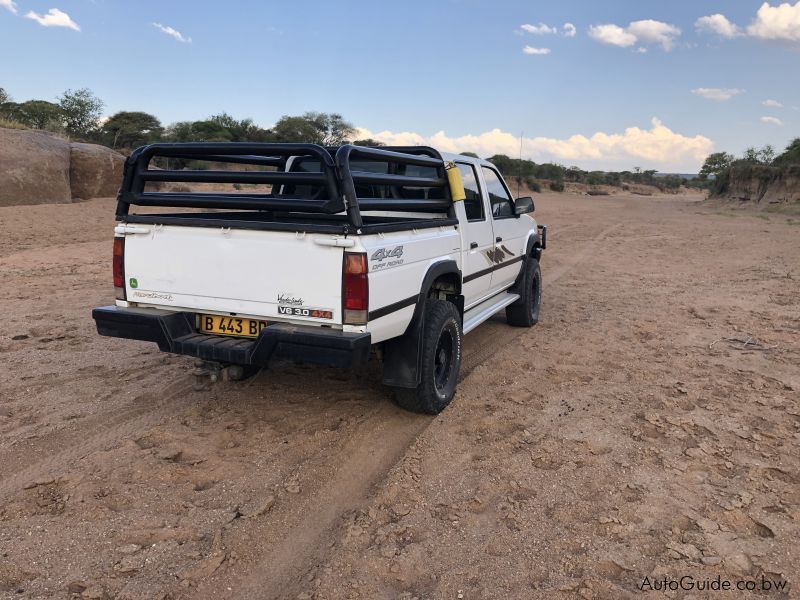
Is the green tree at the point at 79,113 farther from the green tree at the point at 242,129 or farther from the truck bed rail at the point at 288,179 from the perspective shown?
the truck bed rail at the point at 288,179

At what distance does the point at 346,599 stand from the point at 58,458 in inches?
84.6

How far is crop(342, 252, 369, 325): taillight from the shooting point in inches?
131

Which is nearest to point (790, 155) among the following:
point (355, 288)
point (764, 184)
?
point (764, 184)

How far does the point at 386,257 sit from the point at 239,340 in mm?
1114

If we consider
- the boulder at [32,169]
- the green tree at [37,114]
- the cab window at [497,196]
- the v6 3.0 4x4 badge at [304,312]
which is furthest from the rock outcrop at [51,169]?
the v6 3.0 4x4 badge at [304,312]

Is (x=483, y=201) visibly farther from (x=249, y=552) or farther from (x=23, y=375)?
(x=23, y=375)

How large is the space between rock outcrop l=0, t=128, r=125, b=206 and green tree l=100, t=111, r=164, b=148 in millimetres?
12878

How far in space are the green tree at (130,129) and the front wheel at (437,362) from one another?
29893mm

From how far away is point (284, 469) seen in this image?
3.49 meters

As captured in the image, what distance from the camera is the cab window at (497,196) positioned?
579 cm

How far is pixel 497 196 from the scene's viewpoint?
6008 millimetres

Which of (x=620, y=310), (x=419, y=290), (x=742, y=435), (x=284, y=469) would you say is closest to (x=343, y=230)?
(x=419, y=290)

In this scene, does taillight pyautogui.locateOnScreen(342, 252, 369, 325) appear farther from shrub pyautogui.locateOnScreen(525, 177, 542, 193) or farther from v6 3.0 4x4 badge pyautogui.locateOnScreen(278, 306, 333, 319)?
shrub pyautogui.locateOnScreen(525, 177, 542, 193)

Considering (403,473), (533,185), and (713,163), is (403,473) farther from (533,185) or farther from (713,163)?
(713,163)
